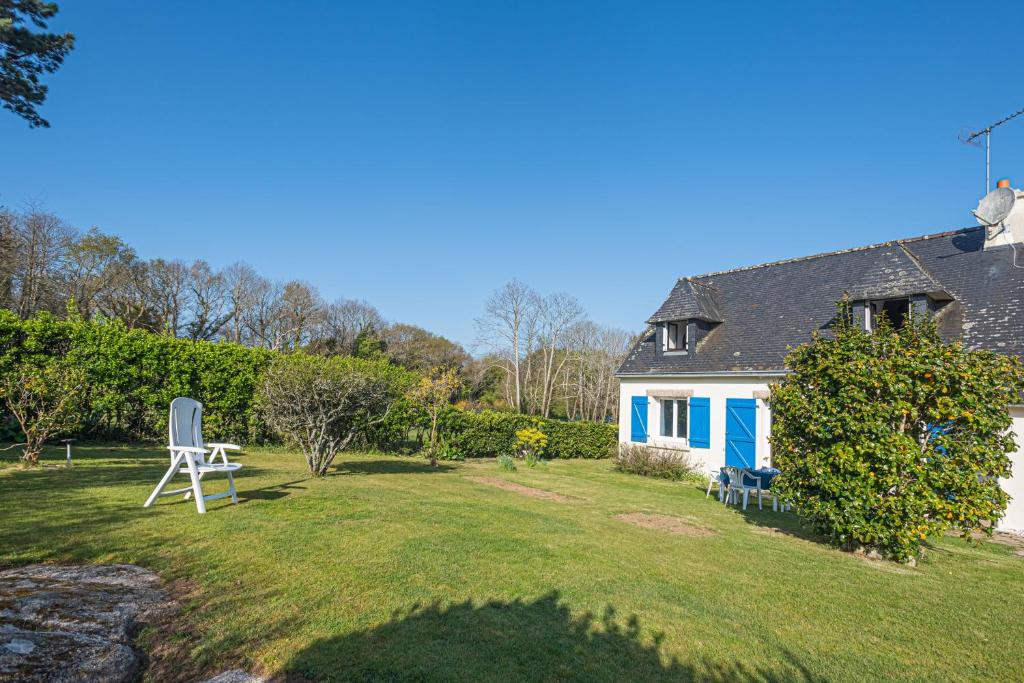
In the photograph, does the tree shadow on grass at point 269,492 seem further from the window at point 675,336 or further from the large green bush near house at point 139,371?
the window at point 675,336

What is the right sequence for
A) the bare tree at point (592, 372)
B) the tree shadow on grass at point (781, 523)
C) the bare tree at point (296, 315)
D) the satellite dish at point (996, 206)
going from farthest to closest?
the bare tree at point (296, 315), the bare tree at point (592, 372), the satellite dish at point (996, 206), the tree shadow on grass at point (781, 523)

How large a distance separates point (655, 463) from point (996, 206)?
1085cm

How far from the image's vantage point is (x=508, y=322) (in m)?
37.3

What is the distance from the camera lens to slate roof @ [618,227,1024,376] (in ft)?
40.2

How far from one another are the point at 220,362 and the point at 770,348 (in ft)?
50.2

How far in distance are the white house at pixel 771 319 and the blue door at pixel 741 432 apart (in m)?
0.03

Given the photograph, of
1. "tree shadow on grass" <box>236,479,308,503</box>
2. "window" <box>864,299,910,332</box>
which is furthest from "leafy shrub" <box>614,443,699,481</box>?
"tree shadow on grass" <box>236,479,308,503</box>

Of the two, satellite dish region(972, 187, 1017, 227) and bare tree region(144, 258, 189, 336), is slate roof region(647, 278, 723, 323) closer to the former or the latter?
satellite dish region(972, 187, 1017, 227)

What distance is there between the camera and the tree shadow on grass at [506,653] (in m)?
3.05

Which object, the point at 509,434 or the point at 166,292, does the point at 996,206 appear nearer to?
the point at 509,434

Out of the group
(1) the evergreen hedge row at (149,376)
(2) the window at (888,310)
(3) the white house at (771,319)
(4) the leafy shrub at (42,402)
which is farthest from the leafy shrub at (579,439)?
(4) the leafy shrub at (42,402)

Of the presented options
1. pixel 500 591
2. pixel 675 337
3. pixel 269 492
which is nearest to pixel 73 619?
pixel 500 591

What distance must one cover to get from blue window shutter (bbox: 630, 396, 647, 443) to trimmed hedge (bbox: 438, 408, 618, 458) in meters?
3.43

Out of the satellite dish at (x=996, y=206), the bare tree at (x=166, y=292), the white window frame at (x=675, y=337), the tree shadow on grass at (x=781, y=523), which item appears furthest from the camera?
the bare tree at (x=166, y=292)
